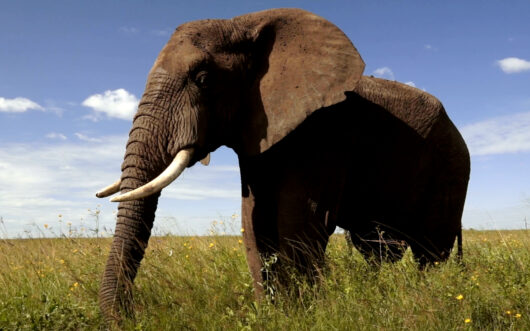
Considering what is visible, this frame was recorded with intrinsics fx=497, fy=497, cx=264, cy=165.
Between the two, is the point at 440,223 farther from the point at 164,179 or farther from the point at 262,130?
the point at 164,179

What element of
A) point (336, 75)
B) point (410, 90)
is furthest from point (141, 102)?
point (410, 90)

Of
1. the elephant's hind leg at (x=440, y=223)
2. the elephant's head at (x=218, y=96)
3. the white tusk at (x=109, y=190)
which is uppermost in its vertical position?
the elephant's head at (x=218, y=96)

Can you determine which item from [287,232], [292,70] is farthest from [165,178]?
[292,70]

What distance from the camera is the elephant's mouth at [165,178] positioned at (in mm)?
4379

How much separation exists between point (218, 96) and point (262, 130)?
0.54m

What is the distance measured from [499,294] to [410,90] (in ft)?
8.84

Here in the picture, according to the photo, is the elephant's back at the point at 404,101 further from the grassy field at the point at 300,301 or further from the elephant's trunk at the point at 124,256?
the elephant's trunk at the point at 124,256

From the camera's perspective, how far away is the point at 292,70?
4.97m

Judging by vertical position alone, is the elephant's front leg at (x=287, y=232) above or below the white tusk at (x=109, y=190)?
below

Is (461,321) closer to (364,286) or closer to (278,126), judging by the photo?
(364,286)

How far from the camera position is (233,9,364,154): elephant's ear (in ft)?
15.8

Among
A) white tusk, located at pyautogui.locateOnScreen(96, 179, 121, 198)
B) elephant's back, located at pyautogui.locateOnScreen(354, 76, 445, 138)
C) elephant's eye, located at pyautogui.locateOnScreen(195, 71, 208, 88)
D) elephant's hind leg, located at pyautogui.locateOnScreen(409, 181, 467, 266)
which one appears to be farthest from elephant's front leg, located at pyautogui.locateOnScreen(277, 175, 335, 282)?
elephant's hind leg, located at pyautogui.locateOnScreen(409, 181, 467, 266)

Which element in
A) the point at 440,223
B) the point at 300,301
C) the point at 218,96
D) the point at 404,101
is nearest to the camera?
the point at 218,96

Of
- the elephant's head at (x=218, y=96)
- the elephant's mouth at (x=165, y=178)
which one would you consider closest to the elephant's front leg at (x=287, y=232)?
the elephant's head at (x=218, y=96)
